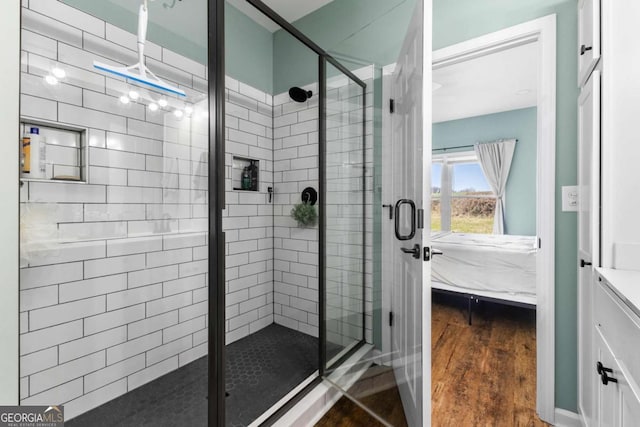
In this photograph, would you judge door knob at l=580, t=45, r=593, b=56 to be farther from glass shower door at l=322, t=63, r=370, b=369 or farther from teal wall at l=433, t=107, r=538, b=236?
teal wall at l=433, t=107, r=538, b=236

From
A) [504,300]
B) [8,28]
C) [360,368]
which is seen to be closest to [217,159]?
[8,28]

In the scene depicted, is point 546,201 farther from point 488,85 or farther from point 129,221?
point 488,85

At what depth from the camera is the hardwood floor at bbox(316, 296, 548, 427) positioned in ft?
5.09

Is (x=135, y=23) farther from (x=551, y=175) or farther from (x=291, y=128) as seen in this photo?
(x=551, y=175)

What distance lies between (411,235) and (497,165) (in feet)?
15.7

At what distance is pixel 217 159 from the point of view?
120cm

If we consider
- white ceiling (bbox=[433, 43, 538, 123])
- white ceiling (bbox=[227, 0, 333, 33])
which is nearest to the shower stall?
white ceiling (bbox=[227, 0, 333, 33])

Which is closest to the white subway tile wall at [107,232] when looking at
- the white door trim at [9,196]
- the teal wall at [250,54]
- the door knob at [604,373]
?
the white door trim at [9,196]

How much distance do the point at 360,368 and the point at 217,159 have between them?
5.03ft

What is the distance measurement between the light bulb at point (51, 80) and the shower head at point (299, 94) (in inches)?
62.5

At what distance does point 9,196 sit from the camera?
0.51 metres

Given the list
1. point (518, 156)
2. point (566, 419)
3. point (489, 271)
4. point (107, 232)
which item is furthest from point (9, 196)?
point (518, 156)

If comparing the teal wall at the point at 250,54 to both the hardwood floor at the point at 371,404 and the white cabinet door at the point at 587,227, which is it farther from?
the hardwood floor at the point at 371,404

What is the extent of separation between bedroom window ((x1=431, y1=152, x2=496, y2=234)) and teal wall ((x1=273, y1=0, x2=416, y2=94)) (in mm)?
4002
